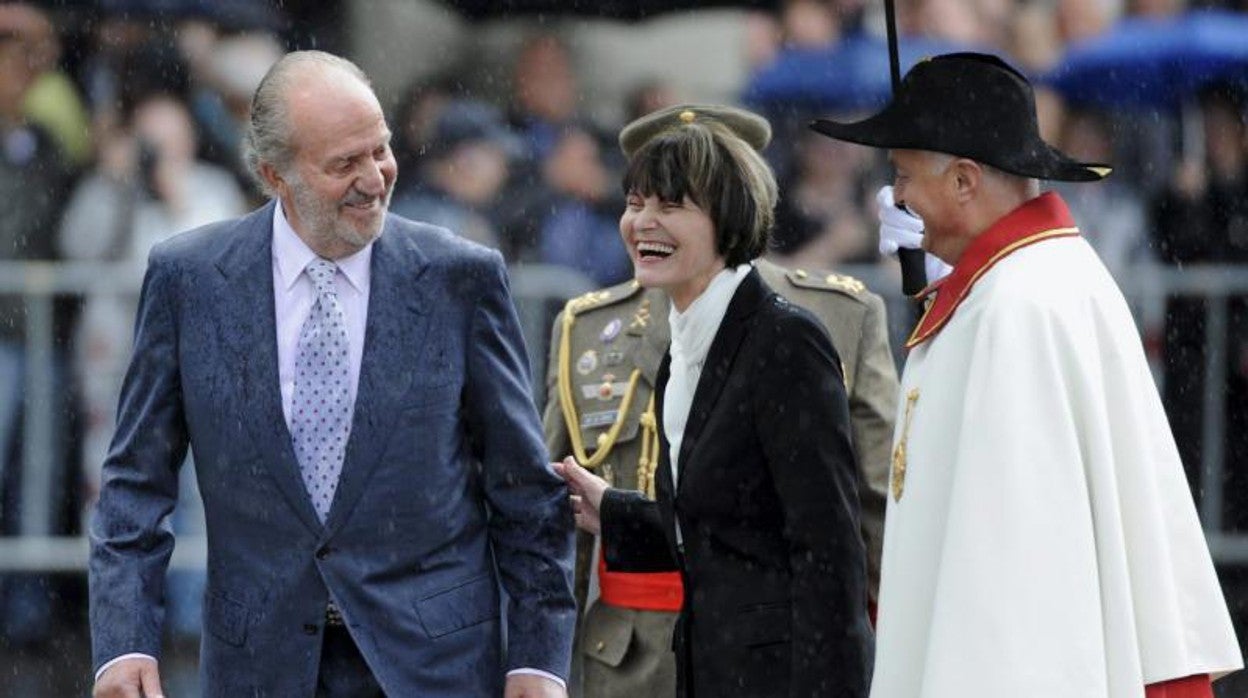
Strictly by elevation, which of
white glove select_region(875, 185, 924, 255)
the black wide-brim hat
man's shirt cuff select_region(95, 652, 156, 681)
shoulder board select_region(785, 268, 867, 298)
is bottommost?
man's shirt cuff select_region(95, 652, 156, 681)

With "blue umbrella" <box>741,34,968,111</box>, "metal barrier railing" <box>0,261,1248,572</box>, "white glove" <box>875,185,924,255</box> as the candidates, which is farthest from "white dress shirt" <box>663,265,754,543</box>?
"blue umbrella" <box>741,34,968,111</box>

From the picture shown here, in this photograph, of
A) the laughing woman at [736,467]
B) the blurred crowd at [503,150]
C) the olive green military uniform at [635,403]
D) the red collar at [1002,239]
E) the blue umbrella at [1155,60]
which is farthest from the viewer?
the blue umbrella at [1155,60]

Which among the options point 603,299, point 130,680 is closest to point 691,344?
point 603,299

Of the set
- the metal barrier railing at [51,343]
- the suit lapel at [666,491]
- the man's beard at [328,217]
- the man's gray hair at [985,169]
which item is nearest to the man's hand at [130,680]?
the man's beard at [328,217]

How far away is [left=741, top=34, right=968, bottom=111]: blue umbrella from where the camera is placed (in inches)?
378

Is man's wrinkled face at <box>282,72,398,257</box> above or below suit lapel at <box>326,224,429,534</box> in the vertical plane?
above

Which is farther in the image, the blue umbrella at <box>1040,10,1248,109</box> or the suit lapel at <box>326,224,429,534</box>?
the blue umbrella at <box>1040,10,1248,109</box>

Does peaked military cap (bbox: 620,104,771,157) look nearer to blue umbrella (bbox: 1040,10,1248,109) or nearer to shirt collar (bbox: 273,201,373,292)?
shirt collar (bbox: 273,201,373,292)

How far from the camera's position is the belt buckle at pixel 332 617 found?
5.01 metres

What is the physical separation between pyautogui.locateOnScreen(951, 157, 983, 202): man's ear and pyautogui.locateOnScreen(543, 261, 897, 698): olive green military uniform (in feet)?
5.38

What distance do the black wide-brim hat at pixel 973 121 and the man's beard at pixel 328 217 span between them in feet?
3.44

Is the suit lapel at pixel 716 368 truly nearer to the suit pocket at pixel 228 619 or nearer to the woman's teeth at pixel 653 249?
the woman's teeth at pixel 653 249

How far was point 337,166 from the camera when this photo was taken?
16.5 feet

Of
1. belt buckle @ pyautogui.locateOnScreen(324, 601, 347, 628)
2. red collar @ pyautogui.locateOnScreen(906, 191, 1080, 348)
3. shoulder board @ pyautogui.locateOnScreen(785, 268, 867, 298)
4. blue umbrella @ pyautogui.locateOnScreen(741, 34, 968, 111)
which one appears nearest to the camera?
red collar @ pyautogui.locateOnScreen(906, 191, 1080, 348)
